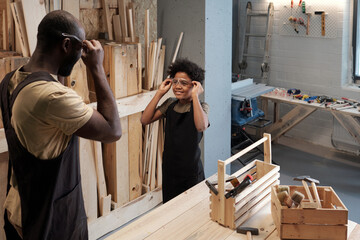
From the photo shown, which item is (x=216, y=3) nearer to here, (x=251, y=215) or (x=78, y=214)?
(x=251, y=215)

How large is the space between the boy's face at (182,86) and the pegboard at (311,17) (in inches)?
126

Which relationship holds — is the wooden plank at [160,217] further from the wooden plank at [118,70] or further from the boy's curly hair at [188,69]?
the wooden plank at [118,70]

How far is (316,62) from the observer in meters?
6.18

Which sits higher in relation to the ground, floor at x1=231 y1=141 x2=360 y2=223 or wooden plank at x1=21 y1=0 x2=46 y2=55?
wooden plank at x1=21 y1=0 x2=46 y2=55

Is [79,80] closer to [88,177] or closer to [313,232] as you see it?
[88,177]

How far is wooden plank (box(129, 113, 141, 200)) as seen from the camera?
4.22 meters

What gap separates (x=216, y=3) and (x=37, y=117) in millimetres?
3020

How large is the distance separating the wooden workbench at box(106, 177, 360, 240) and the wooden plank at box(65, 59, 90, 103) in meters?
1.58

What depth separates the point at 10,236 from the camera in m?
2.21

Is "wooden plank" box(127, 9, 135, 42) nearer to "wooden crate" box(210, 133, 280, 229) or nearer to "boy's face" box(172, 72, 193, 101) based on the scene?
"boy's face" box(172, 72, 193, 101)

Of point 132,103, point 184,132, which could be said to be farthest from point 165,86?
point 132,103

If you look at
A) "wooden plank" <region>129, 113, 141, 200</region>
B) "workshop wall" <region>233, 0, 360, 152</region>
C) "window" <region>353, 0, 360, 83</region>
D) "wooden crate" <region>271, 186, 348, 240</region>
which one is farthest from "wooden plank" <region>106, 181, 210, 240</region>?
"window" <region>353, 0, 360, 83</region>

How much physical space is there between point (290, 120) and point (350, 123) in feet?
2.66

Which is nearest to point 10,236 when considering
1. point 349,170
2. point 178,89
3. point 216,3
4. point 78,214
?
point 78,214
